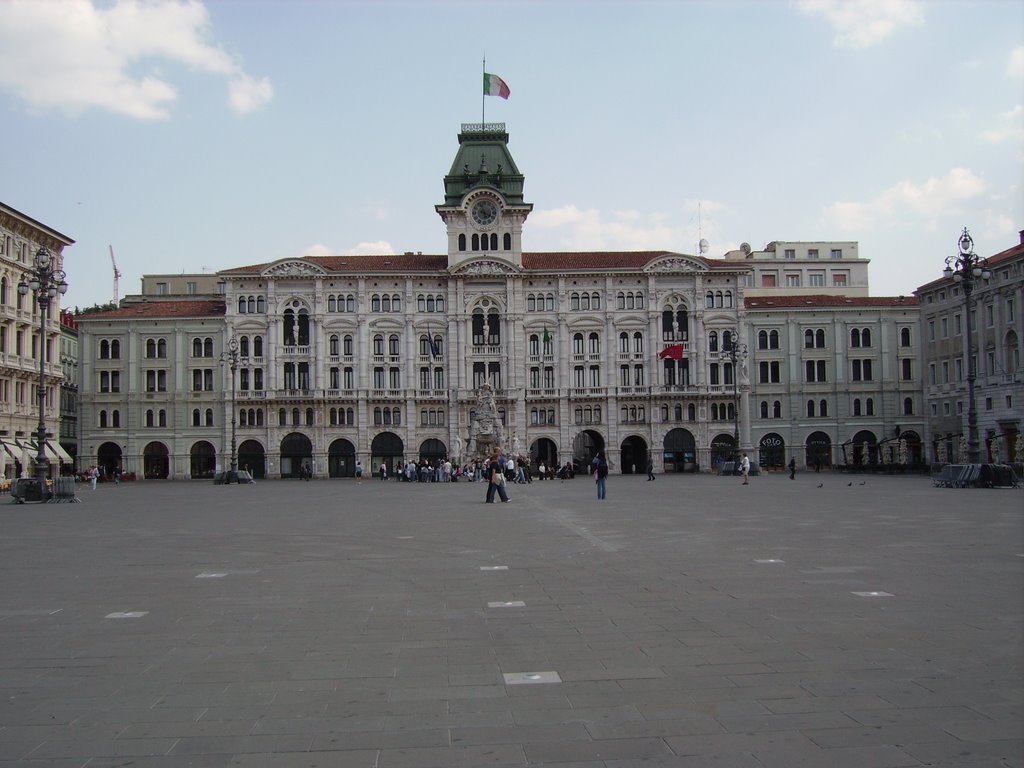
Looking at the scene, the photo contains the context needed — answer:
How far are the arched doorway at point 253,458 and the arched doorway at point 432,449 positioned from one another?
530 inches

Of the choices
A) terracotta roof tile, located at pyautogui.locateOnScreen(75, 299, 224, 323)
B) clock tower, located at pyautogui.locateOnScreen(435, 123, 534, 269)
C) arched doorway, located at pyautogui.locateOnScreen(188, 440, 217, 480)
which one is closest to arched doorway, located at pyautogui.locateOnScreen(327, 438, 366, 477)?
arched doorway, located at pyautogui.locateOnScreen(188, 440, 217, 480)

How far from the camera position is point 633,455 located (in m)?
84.2

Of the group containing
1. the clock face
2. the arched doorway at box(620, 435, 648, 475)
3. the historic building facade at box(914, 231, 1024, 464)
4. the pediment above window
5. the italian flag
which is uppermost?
the italian flag

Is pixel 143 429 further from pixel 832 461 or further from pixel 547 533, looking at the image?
pixel 547 533

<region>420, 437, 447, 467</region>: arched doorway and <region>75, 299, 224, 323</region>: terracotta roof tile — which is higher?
<region>75, 299, 224, 323</region>: terracotta roof tile

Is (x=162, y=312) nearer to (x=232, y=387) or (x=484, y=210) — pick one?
(x=232, y=387)

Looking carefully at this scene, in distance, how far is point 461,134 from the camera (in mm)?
87000

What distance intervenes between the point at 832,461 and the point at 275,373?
49171mm

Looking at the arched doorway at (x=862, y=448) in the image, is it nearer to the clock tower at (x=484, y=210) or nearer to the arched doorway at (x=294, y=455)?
the clock tower at (x=484, y=210)

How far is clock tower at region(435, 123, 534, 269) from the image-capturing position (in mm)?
81812

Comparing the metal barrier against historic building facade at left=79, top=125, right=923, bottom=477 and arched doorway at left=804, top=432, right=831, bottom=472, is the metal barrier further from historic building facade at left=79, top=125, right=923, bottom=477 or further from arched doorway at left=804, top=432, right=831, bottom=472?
arched doorway at left=804, top=432, right=831, bottom=472

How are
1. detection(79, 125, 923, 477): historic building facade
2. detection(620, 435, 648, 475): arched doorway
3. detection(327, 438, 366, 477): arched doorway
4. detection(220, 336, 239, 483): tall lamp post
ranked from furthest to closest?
detection(620, 435, 648, 475): arched doorway < detection(327, 438, 366, 477): arched doorway < detection(79, 125, 923, 477): historic building facade < detection(220, 336, 239, 483): tall lamp post

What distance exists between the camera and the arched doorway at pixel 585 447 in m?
83.0

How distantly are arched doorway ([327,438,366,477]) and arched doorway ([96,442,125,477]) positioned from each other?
59.4 ft
